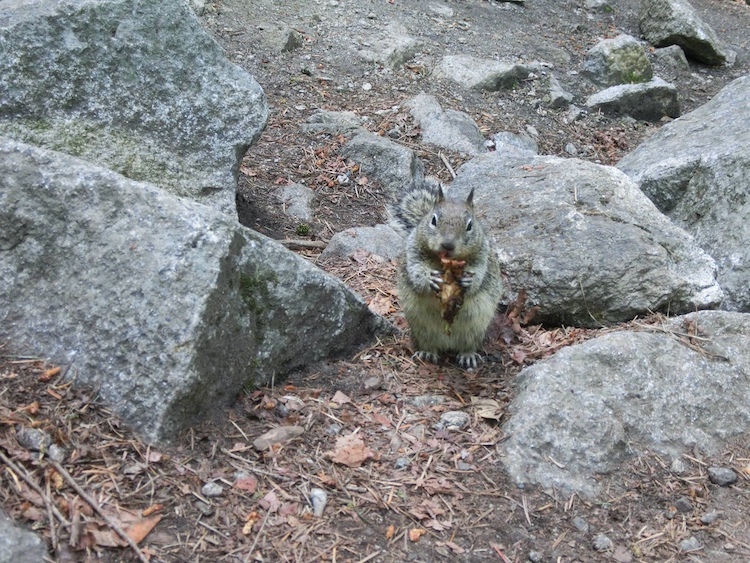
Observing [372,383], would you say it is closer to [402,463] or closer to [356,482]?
[402,463]

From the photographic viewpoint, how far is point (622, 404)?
3922mm

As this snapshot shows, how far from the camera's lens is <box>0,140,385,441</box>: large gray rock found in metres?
→ 3.22

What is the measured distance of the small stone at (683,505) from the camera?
3.53 m

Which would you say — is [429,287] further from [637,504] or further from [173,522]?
[173,522]

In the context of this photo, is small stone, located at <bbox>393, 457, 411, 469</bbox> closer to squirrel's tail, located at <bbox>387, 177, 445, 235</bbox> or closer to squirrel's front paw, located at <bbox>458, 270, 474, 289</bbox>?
squirrel's front paw, located at <bbox>458, 270, 474, 289</bbox>

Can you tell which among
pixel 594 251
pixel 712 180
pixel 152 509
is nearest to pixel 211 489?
pixel 152 509

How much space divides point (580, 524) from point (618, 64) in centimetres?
846

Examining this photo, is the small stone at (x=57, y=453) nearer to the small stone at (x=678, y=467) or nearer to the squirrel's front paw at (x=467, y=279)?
the squirrel's front paw at (x=467, y=279)

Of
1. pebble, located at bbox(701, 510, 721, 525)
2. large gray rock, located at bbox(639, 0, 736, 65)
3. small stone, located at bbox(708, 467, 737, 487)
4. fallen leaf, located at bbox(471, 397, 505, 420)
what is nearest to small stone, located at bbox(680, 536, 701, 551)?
pebble, located at bbox(701, 510, 721, 525)

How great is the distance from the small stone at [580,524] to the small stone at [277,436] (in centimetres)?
128

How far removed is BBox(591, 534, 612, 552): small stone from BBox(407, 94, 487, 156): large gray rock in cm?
532

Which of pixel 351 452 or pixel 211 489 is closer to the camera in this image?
pixel 211 489

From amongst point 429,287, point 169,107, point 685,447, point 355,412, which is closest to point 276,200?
point 169,107

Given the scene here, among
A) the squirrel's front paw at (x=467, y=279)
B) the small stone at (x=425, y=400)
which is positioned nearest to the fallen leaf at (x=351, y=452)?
the small stone at (x=425, y=400)
